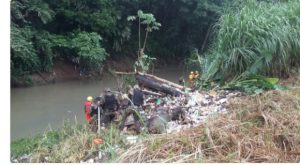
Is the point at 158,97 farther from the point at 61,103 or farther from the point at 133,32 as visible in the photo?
the point at 133,32

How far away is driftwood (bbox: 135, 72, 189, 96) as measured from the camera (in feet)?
22.6

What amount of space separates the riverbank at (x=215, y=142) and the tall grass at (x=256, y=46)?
1830 mm

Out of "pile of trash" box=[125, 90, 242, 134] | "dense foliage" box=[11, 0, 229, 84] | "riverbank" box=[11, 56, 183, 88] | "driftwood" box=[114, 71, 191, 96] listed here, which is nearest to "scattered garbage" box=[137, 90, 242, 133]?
"pile of trash" box=[125, 90, 242, 134]

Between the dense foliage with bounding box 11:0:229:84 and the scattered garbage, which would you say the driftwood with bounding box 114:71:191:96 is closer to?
the scattered garbage

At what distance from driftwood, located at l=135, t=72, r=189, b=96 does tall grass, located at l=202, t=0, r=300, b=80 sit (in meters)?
0.67

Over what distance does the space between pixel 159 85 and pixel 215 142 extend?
324 centimetres

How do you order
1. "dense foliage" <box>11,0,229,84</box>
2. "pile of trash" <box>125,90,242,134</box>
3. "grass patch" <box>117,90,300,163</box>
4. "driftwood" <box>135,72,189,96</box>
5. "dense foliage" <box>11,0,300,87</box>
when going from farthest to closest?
1. "dense foliage" <box>11,0,229,84</box>
2. "dense foliage" <box>11,0,300,87</box>
3. "driftwood" <box>135,72,189,96</box>
4. "pile of trash" <box>125,90,242,134</box>
5. "grass patch" <box>117,90,300,163</box>

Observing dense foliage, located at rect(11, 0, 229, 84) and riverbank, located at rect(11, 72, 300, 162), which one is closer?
riverbank, located at rect(11, 72, 300, 162)

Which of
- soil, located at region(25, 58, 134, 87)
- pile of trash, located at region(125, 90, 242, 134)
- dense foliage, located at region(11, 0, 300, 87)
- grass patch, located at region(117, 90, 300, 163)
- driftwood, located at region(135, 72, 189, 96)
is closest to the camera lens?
grass patch, located at region(117, 90, 300, 163)

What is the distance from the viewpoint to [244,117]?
15.4 feet

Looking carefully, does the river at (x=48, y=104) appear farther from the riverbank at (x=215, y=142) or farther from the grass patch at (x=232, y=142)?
the grass patch at (x=232, y=142)

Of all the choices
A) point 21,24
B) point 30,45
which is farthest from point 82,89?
point 21,24

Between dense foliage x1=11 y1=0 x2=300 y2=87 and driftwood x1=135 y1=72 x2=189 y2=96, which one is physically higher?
dense foliage x1=11 y1=0 x2=300 y2=87

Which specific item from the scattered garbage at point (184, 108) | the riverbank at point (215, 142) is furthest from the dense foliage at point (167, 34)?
the riverbank at point (215, 142)
